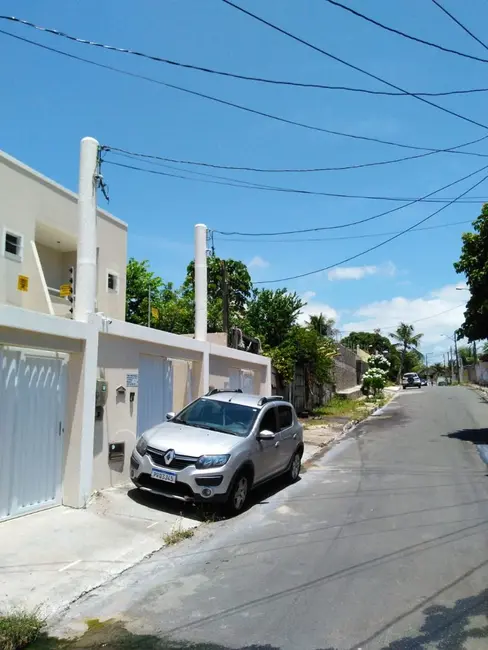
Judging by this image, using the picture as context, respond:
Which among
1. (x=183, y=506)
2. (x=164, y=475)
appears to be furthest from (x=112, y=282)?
(x=164, y=475)

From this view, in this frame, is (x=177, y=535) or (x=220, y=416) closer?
(x=177, y=535)

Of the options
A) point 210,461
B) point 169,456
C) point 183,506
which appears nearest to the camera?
point 210,461

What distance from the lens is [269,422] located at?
9.66 m

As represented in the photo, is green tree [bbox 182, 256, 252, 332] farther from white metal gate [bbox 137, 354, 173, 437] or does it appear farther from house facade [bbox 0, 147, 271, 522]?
white metal gate [bbox 137, 354, 173, 437]

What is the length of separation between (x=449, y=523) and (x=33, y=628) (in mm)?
5518

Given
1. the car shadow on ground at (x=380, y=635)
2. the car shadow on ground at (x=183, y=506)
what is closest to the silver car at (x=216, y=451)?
the car shadow on ground at (x=183, y=506)

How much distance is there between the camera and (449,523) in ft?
24.8

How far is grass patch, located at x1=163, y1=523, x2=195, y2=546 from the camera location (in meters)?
6.79

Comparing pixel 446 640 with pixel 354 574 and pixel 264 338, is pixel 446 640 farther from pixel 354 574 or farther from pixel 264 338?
pixel 264 338

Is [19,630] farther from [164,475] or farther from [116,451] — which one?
[116,451]

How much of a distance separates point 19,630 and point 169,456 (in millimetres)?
3791

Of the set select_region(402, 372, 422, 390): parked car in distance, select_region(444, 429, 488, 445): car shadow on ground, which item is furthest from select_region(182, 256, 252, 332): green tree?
select_region(402, 372, 422, 390): parked car in distance

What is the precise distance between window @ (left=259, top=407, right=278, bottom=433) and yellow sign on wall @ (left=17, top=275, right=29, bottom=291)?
22.1 feet

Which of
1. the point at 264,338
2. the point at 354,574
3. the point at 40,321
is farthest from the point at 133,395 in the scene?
the point at 264,338
